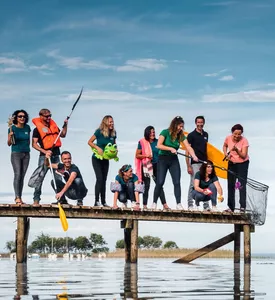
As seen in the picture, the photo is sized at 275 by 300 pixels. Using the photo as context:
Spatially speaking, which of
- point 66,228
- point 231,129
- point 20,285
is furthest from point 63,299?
point 231,129

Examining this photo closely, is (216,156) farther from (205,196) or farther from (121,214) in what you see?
(121,214)

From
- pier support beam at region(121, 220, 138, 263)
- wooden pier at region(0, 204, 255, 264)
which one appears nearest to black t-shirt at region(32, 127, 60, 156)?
wooden pier at region(0, 204, 255, 264)

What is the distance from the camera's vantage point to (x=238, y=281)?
1002cm

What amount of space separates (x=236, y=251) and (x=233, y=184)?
3437 millimetres

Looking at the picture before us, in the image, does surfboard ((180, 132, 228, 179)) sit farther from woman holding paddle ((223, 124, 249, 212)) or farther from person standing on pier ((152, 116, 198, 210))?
person standing on pier ((152, 116, 198, 210))

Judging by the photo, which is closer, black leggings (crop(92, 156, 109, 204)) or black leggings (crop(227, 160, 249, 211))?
black leggings (crop(92, 156, 109, 204))

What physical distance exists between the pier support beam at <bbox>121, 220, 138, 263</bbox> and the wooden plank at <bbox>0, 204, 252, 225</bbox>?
288 millimetres

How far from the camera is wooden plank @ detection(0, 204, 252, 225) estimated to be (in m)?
16.9

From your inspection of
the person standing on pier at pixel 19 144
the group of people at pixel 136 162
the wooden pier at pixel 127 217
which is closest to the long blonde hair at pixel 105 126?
the group of people at pixel 136 162

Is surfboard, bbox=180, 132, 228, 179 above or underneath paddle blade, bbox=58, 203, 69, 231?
above

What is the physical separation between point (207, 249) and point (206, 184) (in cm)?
342

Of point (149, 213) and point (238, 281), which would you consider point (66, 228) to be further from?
point (238, 281)

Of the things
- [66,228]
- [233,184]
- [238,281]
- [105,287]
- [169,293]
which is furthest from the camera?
[233,184]

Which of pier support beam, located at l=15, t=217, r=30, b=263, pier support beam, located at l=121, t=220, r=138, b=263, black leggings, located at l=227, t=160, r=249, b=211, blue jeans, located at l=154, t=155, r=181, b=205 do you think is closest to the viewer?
blue jeans, located at l=154, t=155, r=181, b=205
